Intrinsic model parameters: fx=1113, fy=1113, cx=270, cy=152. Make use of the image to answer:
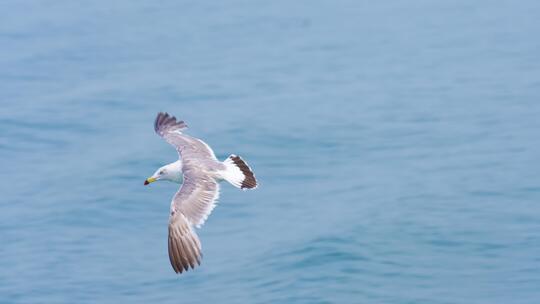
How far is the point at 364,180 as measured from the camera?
51.7 feet

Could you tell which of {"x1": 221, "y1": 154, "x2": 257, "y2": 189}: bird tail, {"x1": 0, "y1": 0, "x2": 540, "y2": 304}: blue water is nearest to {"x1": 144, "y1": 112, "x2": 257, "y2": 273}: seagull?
{"x1": 221, "y1": 154, "x2": 257, "y2": 189}: bird tail

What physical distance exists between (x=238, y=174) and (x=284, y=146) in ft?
20.4

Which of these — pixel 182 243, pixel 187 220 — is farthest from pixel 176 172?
pixel 182 243

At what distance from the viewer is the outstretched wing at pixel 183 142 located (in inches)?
455

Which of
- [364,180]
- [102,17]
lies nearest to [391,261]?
[364,180]

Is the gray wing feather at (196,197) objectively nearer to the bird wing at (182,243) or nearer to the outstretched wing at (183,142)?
the bird wing at (182,243)

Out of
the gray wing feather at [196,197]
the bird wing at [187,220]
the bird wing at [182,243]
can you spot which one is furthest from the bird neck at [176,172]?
the bird wing at [182,243]

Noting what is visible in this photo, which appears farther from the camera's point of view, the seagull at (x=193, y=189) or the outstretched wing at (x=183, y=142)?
the outstretched wing at (x=183, y=142)

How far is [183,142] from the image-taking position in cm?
1216

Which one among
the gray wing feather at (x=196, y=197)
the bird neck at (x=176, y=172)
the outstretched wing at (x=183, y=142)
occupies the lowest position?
the gray wing feather at (x=196, y=197)

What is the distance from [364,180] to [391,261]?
2.46 m

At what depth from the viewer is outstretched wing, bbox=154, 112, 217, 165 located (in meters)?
11.6

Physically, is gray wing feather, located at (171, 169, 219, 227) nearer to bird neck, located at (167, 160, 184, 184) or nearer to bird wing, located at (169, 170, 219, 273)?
bird wing, located at (169, 170, 219, 273)

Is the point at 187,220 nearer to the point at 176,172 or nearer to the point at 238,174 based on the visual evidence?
the point at 238,174
